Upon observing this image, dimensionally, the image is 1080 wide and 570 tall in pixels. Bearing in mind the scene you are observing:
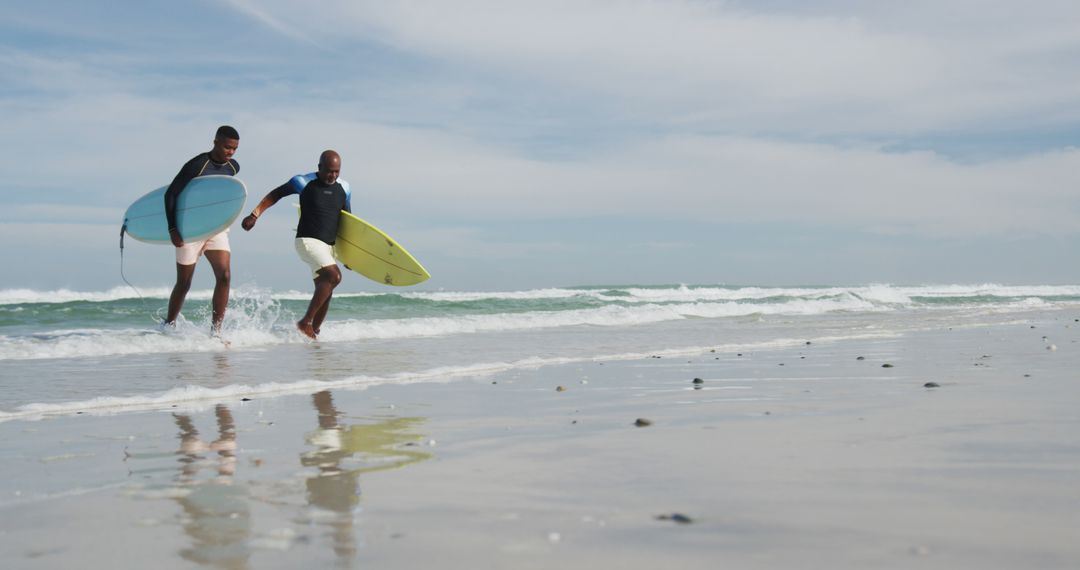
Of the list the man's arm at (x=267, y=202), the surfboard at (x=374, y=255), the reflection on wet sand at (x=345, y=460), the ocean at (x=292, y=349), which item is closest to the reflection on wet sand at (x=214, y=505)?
the reflection on wet sand at (x=345, y=460)

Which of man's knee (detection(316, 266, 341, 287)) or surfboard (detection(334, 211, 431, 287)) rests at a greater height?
surfboard (detection(334, 211, 431, 287))

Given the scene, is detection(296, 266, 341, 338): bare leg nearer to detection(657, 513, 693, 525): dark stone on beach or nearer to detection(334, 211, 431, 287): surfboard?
detection(334, 211, 431, 287): surfboard

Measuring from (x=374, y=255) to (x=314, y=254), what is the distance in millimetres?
1120

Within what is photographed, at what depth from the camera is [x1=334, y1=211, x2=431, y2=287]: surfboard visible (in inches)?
400

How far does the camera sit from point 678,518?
2281 mm

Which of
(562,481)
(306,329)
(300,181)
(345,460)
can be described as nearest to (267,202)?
(300,181)

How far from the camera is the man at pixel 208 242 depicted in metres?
8.72

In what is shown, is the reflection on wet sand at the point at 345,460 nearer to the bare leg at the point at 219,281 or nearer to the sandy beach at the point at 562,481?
the sandy beach at the point at 562,481

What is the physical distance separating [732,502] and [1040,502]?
0.80 metres

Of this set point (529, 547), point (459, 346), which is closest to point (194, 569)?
point (529, 547)

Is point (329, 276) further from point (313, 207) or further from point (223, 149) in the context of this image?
point (223, 149)

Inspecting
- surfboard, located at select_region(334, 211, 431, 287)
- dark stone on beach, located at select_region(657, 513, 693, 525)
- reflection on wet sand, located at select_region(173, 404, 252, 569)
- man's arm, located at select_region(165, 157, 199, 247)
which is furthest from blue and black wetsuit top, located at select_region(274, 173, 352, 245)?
dark stone on beach, located at select_region(657, 513, 693, 525)

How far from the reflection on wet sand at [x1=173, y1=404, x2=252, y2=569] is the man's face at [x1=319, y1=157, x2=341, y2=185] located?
582 cm

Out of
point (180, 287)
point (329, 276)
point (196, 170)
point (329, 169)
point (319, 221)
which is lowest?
point (180, 287)
